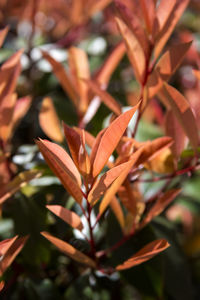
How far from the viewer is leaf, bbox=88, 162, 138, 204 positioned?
0.41 metres

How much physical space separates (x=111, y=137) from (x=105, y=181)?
0.17 ft

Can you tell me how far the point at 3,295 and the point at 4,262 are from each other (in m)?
0.24

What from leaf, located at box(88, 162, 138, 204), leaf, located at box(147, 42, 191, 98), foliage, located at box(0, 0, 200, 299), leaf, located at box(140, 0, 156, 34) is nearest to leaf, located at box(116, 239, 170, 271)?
foliage, located at box(0, 0, 200, 299)

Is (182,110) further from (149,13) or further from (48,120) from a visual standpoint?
(48,120)

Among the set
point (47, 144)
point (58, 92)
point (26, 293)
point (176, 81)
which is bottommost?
point (176, 81)

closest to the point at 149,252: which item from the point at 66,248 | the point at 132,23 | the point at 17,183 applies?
the point at 66,248

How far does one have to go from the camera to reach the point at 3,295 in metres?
0.65

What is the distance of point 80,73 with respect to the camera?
0.74 meters

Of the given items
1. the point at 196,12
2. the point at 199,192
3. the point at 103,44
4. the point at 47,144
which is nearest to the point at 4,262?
the point at 47,144

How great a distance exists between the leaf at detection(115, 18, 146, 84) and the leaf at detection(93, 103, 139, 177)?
0.56ft

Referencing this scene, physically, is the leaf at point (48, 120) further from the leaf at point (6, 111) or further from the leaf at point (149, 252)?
the leaf at point (149, 252)

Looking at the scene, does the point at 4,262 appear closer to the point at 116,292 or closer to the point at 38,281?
the point at 38,281

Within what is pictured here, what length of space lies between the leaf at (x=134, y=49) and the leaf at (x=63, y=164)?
0.20 meters

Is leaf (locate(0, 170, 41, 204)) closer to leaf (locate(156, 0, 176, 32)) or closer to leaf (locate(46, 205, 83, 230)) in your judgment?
leaf (locate(46, 205, 83, 230))
